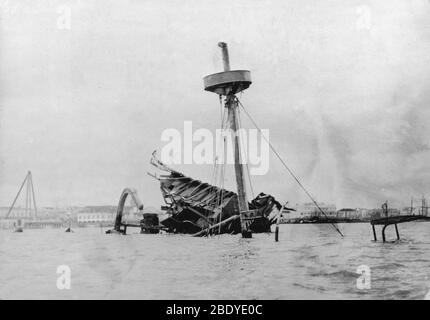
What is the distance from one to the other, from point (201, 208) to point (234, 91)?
8496 mm

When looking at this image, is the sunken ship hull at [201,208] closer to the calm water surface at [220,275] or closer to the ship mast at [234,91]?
the ship mast at [234,91]

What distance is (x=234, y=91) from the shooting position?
635 inches

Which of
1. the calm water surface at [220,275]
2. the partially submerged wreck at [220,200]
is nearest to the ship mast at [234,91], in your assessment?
the partially submerged wreck at [220,200]

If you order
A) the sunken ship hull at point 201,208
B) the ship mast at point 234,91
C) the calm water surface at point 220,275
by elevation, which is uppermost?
the ship mast at point 234,91

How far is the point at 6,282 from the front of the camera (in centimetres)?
1227

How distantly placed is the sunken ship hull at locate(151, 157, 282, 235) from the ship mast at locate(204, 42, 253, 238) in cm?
269

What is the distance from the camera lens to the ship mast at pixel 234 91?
49.7 ft

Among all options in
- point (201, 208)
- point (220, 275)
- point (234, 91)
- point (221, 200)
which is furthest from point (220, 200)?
point (220, 275)

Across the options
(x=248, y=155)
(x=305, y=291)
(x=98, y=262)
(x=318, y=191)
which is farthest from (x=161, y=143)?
(x=305, y=291)

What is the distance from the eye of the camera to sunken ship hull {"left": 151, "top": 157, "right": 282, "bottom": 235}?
21281 millimetres

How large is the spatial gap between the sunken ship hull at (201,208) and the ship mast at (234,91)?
2695mm

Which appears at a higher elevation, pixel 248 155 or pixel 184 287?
pixel 248 155

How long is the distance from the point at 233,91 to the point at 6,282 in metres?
8.36
